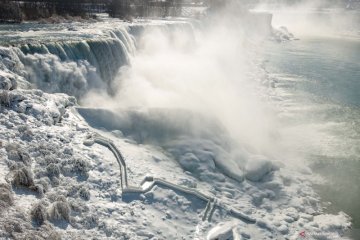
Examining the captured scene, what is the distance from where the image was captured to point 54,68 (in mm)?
15703

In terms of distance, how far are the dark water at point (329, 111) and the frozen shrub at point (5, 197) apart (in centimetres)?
967

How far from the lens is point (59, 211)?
861 centimetres

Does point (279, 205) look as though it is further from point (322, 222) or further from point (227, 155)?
point (227, 155)

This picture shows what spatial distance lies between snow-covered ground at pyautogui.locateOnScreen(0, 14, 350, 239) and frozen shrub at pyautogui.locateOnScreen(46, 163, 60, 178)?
0.04 metres

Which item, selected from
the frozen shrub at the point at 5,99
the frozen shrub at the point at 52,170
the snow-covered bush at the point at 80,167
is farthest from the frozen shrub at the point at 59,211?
the frozen shrub at the point at 5,99

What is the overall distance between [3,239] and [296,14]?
335ft

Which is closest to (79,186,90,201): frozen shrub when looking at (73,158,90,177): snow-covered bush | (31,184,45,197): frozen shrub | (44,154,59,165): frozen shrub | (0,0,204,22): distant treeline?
(73,158,90,177): snow-covered bush

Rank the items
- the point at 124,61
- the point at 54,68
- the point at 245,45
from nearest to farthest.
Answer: the point at 54,68 → the point at 124,61 → the point at 245,45

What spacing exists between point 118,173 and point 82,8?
25.9 m

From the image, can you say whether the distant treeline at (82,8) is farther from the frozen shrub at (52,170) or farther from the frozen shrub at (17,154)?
the frozen shrub at (52,170)

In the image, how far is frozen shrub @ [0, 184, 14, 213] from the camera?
8008mm

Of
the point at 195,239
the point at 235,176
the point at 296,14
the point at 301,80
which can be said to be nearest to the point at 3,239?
the point at 195,239

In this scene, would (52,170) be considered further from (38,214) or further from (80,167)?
(38,214)

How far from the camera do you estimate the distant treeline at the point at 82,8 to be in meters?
24.9
